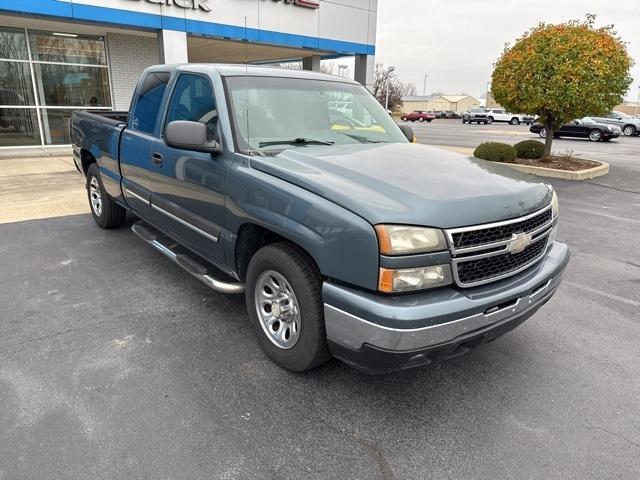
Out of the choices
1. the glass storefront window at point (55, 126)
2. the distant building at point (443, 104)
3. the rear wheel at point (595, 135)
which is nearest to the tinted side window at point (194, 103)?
the glass storefront window at point (55, 126)

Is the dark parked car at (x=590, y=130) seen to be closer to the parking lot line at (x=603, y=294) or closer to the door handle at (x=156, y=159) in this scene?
the parking lot line at (x=603, y=294)

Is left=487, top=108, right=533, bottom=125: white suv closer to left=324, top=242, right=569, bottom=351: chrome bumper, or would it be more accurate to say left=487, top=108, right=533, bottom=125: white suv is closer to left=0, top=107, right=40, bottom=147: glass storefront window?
left=0, top=107, right=40, bottom=147: glass storefront window

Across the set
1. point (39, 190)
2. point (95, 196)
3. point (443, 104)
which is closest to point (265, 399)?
point (95, 196)

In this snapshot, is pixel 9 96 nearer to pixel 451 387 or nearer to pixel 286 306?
pixel 286 306

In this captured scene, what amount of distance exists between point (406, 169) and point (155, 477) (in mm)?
2221

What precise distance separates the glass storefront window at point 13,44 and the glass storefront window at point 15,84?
23 cm

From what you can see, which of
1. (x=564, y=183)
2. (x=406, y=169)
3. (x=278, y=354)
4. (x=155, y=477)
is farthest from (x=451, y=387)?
(x=564, y=183)

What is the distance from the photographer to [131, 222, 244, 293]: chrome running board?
3486 mm

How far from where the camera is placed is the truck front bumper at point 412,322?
2336 millimetres

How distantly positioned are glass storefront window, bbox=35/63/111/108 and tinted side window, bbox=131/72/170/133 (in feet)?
37.8

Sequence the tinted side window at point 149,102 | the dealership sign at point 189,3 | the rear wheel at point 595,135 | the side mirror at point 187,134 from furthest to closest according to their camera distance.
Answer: the rear wheel at point 595,135 → the dealership sign at point 189,3 → the tinted side window at point 149,102 → the side mirror at point 187,134

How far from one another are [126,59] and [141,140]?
1245 cm

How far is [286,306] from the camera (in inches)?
121

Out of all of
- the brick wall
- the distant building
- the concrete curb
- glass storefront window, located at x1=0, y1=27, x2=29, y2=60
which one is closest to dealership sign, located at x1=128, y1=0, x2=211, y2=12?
the brick wall
